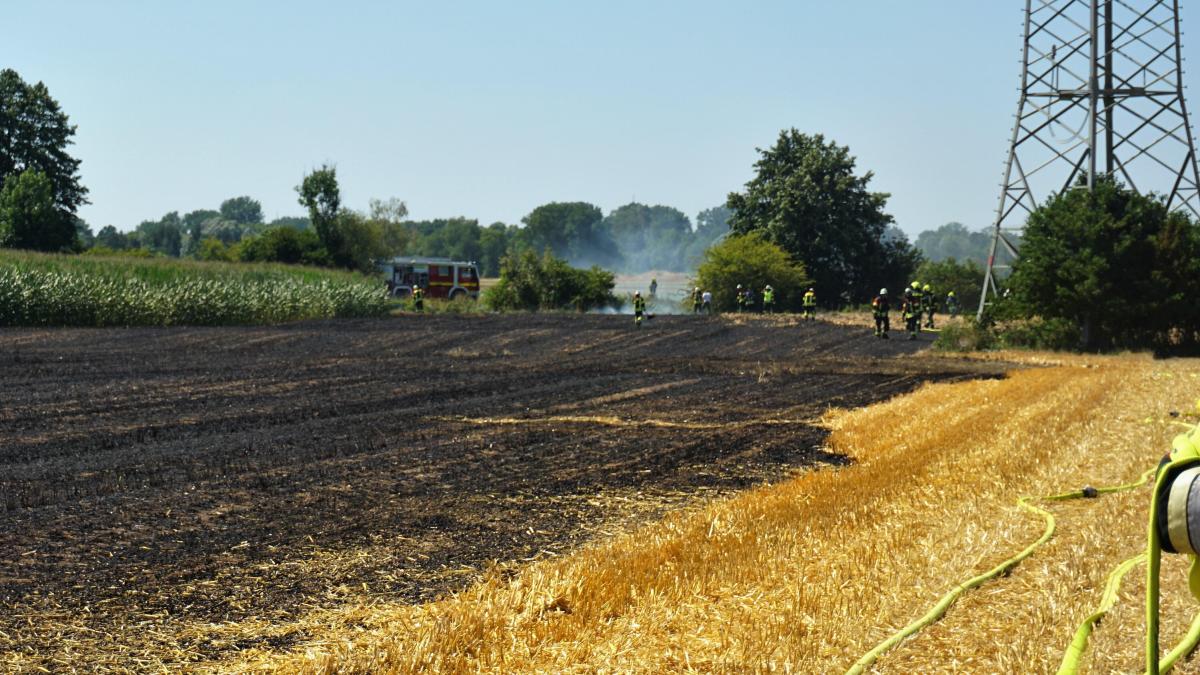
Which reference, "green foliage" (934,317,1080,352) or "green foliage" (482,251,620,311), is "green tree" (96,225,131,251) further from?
"green foliage" (934,317,1080,352)

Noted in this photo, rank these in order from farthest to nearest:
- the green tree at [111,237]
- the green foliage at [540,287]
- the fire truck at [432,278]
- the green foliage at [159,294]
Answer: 1. the green tree at [111,237]
2. the fire truck at [432,278]
3. the green foliage at [540,287]
4. the green foliage at [159,294]

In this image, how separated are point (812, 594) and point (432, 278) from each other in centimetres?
5619

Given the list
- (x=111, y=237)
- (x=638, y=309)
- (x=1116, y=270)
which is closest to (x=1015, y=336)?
(x=1116, y=270)

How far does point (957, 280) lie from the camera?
72.6 meters

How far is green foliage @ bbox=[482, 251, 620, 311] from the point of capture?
6006 cm

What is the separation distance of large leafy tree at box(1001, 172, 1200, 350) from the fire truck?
33772mm

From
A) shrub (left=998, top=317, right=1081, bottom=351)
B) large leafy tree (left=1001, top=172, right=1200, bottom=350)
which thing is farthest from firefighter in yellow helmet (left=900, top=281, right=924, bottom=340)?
large leafy tree (left=1001, top=172, right=1200, bottom=350)

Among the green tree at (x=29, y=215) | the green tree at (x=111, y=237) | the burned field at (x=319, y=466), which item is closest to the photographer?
the burned field at (x=319, y=466)

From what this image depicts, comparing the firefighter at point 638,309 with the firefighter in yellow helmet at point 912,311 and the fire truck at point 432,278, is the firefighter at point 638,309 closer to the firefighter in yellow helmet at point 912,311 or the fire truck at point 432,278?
the firefighter in yellow helmet at point 912,311

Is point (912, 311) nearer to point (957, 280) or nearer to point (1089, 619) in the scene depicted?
point (1089, 619)

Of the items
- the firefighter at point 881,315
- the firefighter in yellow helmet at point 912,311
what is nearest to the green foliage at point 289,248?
the firefighter at point 881,315

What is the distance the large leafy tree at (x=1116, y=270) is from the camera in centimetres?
3170

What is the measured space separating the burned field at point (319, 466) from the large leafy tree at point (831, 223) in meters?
38.9

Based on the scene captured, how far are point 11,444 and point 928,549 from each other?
10501 millimetres
